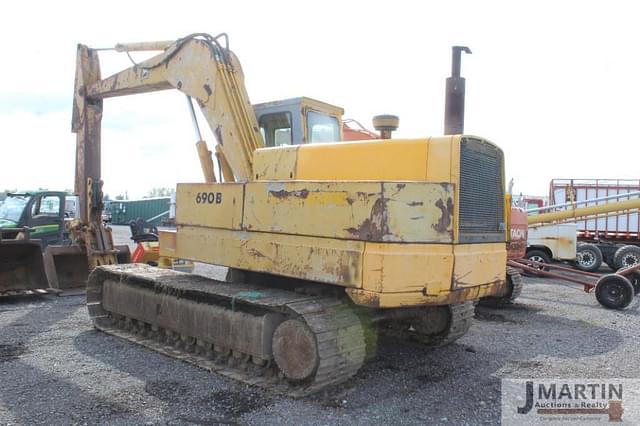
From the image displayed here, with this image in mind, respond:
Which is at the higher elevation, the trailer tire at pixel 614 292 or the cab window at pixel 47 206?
the cab window at pixel 47 206

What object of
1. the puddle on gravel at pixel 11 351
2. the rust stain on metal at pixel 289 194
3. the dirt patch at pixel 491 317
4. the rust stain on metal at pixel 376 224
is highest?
the rust stain on metal at pixel 289 194

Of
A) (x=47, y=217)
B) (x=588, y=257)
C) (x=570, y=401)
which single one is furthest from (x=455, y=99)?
(x=588, y=257)

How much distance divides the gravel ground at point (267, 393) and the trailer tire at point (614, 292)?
52.4 inches

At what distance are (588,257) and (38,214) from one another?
14.4 meters

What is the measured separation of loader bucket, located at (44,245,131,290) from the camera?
32.1ft

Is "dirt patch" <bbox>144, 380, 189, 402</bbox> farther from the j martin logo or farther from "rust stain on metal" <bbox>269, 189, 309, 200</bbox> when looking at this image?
the j martin logo

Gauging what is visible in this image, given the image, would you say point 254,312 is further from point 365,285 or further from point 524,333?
point 524,333

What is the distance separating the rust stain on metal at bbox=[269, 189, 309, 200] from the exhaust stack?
1.83 m

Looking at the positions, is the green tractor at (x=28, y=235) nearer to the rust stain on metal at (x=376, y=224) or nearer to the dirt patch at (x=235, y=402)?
the dirt patch at (x=235, y=402)

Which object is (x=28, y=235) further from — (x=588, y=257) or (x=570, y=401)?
(x=588, y=257)

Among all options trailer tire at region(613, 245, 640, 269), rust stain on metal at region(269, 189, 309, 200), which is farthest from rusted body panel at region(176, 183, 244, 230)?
trailer tire at region(613, 245, 640, 269)

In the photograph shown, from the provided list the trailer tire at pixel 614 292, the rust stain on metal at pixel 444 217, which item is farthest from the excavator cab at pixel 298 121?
the trailer tire at pixel 614 292

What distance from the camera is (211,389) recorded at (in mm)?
4891

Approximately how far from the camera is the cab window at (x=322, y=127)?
21.6ft
